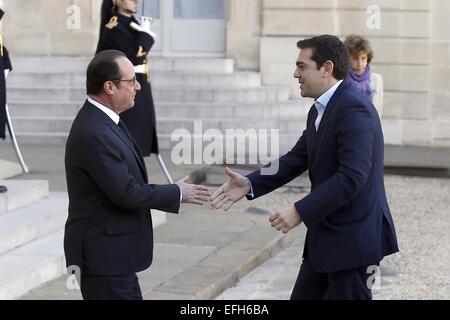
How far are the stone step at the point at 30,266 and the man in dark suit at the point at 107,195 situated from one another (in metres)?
2.29

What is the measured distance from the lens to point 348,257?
4824mm

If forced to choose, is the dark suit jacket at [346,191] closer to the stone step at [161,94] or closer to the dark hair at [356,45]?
the dark hair at [356,45]

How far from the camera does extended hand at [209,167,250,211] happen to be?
5.32 meters

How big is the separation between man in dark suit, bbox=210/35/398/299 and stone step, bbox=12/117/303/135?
913cm

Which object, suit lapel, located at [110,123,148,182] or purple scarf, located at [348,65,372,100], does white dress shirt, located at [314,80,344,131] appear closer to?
suit lapel, located at [110,123,148,182]

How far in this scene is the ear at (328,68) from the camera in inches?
193

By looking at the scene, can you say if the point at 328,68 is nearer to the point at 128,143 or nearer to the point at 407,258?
the point at 128,143

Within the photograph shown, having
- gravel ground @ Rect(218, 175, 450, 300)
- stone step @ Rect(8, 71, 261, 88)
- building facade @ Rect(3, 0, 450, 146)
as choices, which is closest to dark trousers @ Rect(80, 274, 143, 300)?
gravel ground @ Rect(218, 175, 450, 300)

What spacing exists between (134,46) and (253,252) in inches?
102

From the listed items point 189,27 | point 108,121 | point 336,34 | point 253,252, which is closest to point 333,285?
point 108,121

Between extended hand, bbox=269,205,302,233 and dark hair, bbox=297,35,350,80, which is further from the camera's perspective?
dark hair, bbox=297,35,350,80

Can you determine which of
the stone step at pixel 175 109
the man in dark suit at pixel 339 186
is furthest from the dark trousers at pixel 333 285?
the stone step at pixel 175 109

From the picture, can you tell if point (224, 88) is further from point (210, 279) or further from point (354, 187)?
point (354, 187)

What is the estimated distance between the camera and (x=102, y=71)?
15.8 feet
